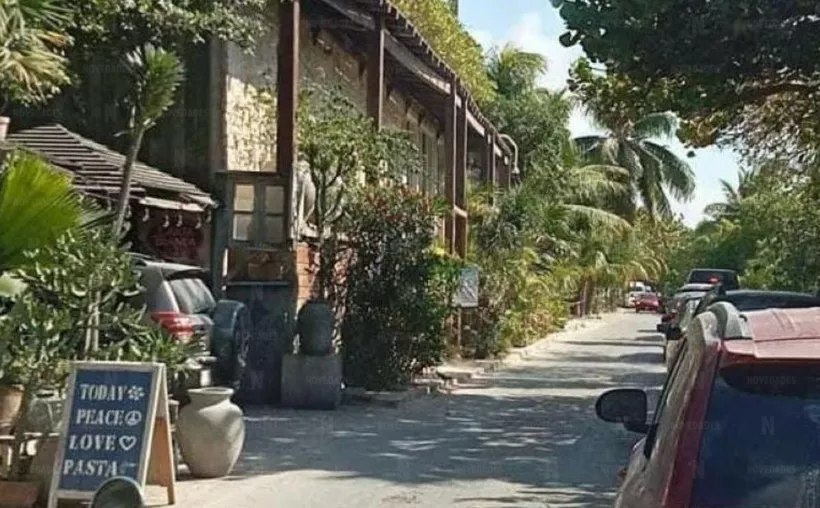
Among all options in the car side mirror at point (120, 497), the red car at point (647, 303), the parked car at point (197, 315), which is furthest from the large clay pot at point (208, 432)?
the red car at point (647, 303)

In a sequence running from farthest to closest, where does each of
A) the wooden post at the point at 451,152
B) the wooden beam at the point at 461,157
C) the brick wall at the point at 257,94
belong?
the wooden beam at the point at 461,157 < the wooden post at the point at 451,152 < the brick wall at the point at 257,94

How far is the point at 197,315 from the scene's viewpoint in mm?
13242

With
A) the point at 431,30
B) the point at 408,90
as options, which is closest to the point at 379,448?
the point at 408,90

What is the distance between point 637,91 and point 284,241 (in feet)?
16.1

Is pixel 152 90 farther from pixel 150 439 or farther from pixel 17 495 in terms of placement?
pixel 17 495

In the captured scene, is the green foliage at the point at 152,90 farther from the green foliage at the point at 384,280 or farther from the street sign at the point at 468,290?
the street sign at the point at 468,290

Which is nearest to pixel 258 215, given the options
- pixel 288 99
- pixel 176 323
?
pixel 288 99

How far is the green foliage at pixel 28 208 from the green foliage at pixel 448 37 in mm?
16417

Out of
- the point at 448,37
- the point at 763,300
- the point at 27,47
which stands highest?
the point at 448,37

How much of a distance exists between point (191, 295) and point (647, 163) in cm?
4582

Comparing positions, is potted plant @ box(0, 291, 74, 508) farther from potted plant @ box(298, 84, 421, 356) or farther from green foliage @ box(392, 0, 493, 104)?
green foliage @ box(392, 0, 493, 104)

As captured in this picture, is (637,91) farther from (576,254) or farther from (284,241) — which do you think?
(576,254)

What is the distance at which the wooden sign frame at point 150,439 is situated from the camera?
9.07 m

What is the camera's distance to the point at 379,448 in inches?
532
